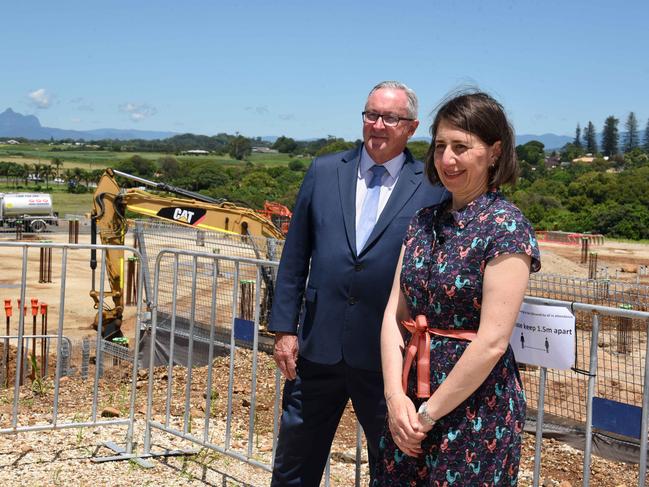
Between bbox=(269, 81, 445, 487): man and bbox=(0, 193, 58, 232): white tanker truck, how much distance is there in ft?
133

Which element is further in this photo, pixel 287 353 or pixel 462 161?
pixel 287 353

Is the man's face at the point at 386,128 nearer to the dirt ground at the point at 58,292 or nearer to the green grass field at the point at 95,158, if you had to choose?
the dirt ground at the point at 58,292

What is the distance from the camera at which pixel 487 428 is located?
101 inches

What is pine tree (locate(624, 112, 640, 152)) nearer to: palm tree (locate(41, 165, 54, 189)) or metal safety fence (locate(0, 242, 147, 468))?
palm tree (locate(41, 165, 54, 189))

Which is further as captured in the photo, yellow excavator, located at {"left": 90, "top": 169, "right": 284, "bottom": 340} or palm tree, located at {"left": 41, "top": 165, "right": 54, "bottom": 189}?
palm tree, located at {"left": 41, "top": 165, "right": 54, "bottom": 189}

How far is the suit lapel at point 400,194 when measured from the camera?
326 cm

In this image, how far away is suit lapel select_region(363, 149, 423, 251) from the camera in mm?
3256

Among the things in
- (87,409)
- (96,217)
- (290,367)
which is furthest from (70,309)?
(290,367)

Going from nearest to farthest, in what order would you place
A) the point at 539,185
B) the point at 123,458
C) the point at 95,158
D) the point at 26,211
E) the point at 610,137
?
the point at 123,458, the point at 26,211, the point at 539,185, the point at 95,158, the point at 610,137

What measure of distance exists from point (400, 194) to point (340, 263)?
1.24 feet

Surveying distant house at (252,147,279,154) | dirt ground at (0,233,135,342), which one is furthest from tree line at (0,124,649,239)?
distant house at (252,147,279,154)

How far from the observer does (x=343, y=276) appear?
10.7 ft

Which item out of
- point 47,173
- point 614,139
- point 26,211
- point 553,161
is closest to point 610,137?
point 614,139

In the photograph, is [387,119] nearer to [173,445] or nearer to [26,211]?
[173,445]
